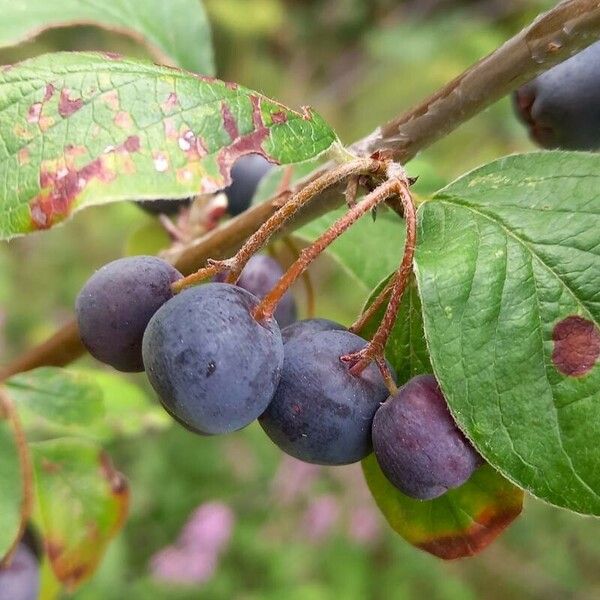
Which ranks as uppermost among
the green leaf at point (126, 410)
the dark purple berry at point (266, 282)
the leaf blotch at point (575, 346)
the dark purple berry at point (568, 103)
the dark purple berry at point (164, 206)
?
the dark purple berry at point (568, 103)

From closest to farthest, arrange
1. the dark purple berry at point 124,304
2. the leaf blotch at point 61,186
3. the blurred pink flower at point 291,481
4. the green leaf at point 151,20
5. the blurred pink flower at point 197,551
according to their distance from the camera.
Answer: the leaf blotch at point 61,186
the dark purple berry at point 124,304
the green leaf at point 151,20
the blurred pink flower at point 197,551
the blurred pink flower at point 291,481

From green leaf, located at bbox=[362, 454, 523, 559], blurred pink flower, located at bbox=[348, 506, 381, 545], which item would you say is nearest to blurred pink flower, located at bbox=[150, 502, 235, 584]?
blurred pink flower, located at bbox=[348, 506, 381, 545]

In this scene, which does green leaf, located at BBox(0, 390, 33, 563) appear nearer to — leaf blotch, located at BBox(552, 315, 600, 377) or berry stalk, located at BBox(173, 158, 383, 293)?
berry stalk, located at BBox(173, 158, 383, 293)

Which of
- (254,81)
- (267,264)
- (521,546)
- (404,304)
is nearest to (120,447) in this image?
(521,546)

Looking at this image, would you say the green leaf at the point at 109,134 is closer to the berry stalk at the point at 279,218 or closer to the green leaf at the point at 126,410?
the berry stalk at the point at 279,218

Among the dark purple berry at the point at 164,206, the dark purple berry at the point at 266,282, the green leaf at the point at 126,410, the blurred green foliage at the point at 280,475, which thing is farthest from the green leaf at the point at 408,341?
the blurred green foliage at the point at 280,475

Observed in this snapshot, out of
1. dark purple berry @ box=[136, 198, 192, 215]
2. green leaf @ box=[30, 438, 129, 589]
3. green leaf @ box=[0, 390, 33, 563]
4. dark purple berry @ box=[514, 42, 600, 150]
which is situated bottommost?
green leaf @ box=[30, 438, 129, 589]

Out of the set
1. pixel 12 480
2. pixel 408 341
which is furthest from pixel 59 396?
pixel 408 341
